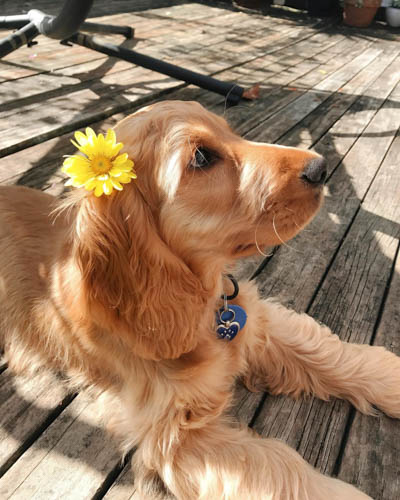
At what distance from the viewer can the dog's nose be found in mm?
1502

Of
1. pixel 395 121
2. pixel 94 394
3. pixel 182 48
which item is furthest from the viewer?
pixel 182 48

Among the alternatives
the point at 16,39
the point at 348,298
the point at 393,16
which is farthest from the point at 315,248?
the point at 393,16

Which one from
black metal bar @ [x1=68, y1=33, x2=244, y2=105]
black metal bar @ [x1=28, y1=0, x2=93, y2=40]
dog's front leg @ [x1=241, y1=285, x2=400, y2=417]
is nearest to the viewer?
dog's front leg @ [x1=241, y1=285, x2=400, y2=417]

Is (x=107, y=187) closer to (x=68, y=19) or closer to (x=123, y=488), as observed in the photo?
(x=123, y=488)

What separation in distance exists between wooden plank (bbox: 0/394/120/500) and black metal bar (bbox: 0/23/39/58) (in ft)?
11.0

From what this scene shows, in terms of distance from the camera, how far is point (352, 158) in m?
3.70

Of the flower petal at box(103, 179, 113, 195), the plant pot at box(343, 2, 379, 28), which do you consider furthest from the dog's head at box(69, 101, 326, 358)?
the plant pot at box(343, 2, 379, 28)

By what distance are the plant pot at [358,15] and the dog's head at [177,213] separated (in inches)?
320

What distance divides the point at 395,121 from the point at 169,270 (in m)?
3.76

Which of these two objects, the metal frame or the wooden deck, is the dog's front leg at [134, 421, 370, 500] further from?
the metal frame

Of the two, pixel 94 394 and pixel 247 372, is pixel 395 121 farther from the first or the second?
pixel 94 394

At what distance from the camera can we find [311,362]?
2.06m

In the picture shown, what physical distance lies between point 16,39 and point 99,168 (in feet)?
10.6

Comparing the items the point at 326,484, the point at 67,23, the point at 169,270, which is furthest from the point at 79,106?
the point at 326,484
